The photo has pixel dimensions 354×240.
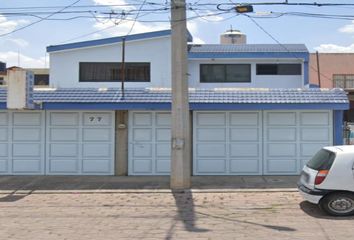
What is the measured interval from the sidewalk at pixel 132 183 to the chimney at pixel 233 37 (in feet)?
73.3

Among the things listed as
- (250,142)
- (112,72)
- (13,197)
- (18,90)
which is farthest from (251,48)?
(13,197)

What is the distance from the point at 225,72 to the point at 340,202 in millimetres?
18166

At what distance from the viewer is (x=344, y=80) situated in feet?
146

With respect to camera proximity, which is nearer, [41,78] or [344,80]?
[41,78]

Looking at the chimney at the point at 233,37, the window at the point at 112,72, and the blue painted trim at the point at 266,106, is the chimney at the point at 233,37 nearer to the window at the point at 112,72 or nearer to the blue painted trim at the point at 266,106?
the window at the point at 112,72

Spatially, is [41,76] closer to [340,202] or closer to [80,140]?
[80,140]

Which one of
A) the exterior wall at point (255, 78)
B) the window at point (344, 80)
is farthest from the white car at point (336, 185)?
the window at point (344, 80)

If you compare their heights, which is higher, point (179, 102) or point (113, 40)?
point (113, 40)

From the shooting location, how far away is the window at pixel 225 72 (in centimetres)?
2784

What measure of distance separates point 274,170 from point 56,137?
730cm

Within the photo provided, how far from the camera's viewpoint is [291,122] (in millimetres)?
16938

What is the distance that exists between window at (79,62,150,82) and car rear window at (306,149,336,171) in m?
16.6

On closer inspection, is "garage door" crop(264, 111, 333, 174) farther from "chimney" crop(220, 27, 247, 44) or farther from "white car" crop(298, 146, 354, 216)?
"chimney" crop(220, 27, 247, 44)

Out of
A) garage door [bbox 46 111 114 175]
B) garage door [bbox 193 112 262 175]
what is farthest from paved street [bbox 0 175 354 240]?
garage door [bbox 193 112 262 175]
